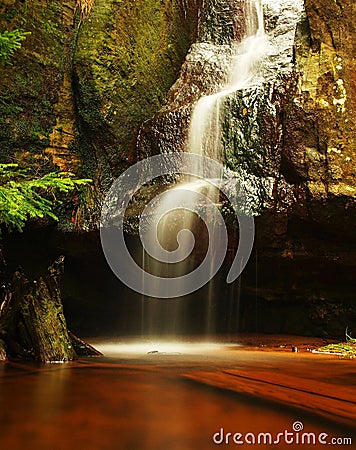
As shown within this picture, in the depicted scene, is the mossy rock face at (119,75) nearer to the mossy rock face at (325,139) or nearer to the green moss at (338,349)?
the mossy rock face at (325,139)

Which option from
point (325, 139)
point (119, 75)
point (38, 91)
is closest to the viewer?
point (325, 139)

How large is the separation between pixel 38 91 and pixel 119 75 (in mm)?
1325

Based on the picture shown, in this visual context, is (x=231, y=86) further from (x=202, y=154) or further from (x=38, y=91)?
(x=38, y=91)

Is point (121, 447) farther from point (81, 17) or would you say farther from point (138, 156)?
point (81, 17)

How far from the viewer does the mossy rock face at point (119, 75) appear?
7.05 m

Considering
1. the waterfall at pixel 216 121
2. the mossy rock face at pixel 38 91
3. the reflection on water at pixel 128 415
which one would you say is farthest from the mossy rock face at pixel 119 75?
the reflection on water at pixel 128 415

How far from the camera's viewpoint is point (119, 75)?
24.0ft

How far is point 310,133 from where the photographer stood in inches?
218

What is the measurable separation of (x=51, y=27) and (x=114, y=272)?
4.18 metres

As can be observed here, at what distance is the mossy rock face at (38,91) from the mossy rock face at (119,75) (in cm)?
30

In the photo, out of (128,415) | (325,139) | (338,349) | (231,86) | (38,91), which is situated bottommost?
(338,349)

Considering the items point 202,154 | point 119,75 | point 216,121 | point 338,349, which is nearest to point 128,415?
point 338,349

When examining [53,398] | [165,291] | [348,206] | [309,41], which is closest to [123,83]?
[309,41]

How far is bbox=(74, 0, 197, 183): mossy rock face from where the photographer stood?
7051 millimetres
